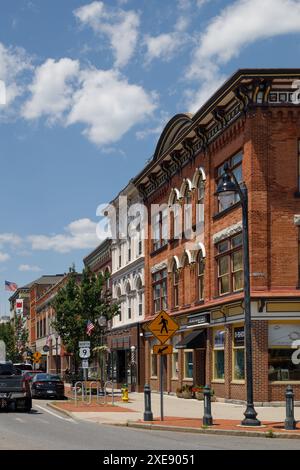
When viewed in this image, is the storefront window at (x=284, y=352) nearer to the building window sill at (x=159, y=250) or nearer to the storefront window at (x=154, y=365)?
the building window sill at (x=159, y=250)

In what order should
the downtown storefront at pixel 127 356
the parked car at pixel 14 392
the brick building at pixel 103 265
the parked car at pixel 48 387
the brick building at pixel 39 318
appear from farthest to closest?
the brick building at pixel 39 318 → the brick building at pixel 103 265 → the downtown storefront at pixel 127 356 → the parked car at pixel 48 387 → the parked car at pixel 14 392

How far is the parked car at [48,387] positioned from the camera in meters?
40.5

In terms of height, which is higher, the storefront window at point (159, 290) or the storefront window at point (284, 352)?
the storefront window at point (159, 290)

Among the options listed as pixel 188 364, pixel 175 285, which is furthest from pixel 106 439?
pixel 175 285

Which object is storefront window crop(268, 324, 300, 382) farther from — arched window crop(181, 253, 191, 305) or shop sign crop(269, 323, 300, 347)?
arched window crop(181, 253, 191, 305)

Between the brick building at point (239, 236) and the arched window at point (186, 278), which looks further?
the arched window at point (186, 278)

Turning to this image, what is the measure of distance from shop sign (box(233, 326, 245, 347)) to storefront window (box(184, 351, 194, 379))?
22.2 ft

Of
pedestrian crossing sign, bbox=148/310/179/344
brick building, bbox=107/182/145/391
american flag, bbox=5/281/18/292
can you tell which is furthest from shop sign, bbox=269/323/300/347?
american flag, bbox=5/281/18/292

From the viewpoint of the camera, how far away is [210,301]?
35938 millimetres

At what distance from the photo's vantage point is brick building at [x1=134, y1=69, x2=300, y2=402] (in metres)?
30.5

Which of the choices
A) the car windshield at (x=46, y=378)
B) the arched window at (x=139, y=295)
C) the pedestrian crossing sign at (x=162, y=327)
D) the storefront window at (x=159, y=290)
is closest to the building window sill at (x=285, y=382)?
the pedestrian crossing sign at (x=162, y=327)

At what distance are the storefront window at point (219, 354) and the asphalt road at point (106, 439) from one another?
38.1 feet
